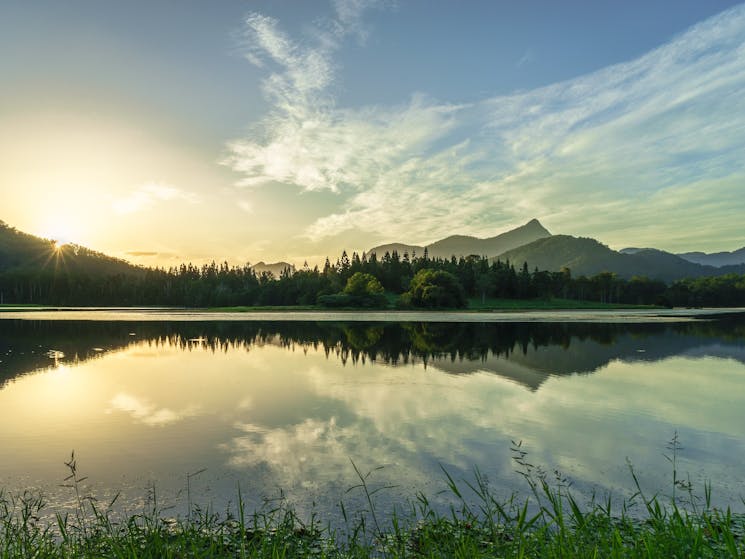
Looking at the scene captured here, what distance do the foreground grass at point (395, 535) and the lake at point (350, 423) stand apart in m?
0.88

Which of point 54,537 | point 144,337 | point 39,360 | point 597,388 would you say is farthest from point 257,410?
point 144,337

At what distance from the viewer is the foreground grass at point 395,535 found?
21.2ft

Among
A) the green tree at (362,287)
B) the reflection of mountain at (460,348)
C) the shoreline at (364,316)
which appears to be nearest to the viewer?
the reflection of mountain at (460,348)

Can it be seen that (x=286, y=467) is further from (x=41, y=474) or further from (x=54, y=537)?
(x=41, y=474)

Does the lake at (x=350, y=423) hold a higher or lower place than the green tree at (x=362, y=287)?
lower

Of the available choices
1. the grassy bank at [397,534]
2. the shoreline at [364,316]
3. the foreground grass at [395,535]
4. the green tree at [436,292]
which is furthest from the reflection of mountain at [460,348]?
the green tree at [436,292]

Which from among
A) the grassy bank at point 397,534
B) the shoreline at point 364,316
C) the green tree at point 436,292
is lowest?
the shoreline at point 364,316

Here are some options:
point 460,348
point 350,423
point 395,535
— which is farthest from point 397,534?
point 460,348

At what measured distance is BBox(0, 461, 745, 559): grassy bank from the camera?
648 cm

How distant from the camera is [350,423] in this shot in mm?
17297

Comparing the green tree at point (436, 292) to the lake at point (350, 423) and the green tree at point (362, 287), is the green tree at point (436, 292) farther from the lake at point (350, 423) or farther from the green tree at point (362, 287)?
the lake at point (350, 423)

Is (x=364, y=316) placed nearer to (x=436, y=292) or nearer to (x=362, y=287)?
(x=436, y=292)

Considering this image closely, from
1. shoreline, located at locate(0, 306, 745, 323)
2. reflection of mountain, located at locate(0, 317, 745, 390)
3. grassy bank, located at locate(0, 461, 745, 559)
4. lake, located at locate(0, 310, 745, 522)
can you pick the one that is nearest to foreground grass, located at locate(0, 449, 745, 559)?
grassy bank, located at locate(0, 461, 745, 559)

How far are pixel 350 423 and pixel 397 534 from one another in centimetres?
1039
